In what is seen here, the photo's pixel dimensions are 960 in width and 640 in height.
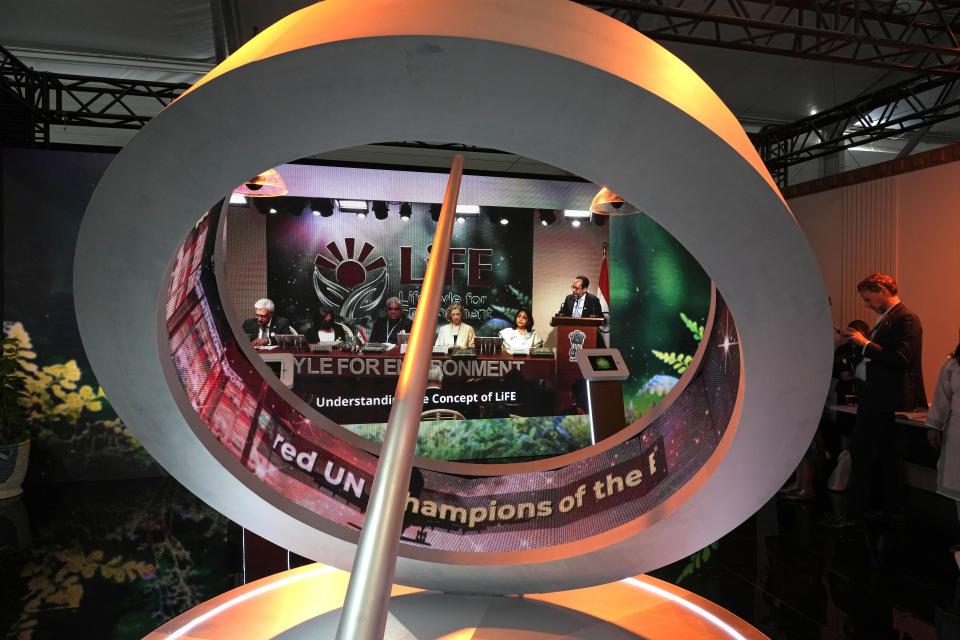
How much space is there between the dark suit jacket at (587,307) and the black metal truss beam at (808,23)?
2.95 m

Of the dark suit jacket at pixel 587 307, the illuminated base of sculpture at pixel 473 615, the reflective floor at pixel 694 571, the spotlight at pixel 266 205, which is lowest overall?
the reflective floor at pixel 694 571

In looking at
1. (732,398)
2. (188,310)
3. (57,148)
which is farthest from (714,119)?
(57,148)

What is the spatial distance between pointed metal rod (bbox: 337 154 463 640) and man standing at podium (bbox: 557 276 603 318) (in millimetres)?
6625

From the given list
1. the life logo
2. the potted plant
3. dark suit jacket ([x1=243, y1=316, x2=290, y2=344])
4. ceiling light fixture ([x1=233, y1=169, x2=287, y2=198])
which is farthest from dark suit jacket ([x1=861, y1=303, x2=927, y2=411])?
the potted plant

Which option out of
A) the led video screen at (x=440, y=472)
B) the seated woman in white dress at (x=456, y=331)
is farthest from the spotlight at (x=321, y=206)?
the led video screen at (x=440, y=472)

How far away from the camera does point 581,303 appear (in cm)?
785

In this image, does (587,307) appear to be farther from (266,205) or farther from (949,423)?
(949,423)

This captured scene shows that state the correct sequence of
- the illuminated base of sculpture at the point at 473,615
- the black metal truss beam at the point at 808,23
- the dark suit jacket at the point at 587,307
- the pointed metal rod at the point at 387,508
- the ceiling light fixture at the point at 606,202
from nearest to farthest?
the pointed metal rod at the point at 387,508 → the illuminated base of sculpture at the point at 473,615 → the ceiling light fixture at the point at 606,202 → the black metal truss beam at the point at 808,23 → the dark suit jacket at the point at 587,307

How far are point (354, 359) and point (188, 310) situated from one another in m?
5.26

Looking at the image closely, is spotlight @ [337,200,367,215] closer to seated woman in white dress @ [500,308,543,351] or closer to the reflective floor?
seated woman in white dress @ [500,308,543,351]

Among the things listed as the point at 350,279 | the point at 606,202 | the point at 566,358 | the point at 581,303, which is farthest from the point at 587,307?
the point at 606,202

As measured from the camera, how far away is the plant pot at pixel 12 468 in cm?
553

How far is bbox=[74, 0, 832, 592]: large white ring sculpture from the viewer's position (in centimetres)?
96

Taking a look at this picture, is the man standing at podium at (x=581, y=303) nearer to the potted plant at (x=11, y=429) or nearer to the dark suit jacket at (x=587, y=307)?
the dark suit jacket at (x=587, y=307)
